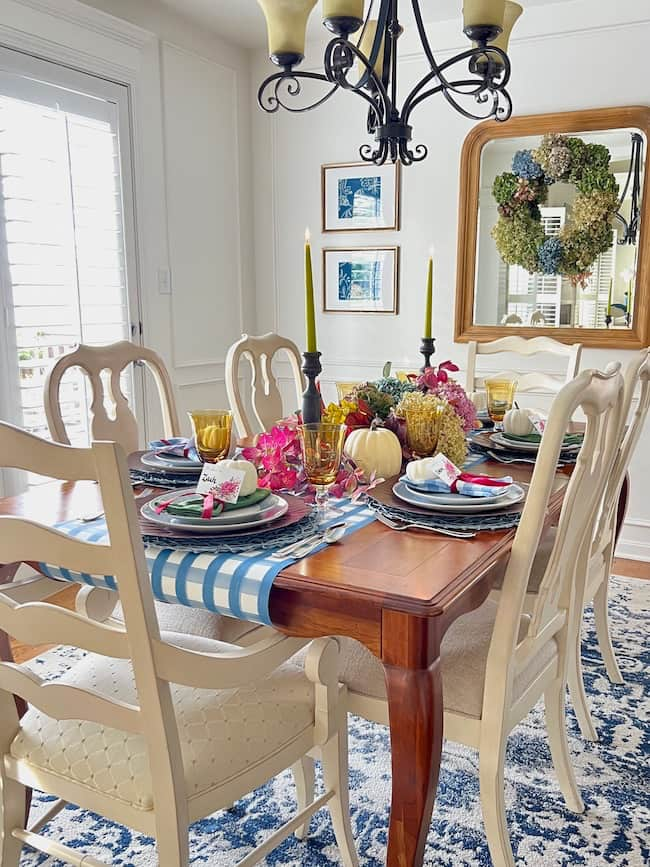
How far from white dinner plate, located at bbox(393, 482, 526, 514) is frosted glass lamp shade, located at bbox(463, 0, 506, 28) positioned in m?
1.08

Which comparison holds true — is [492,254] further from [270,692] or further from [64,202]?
[270,692]

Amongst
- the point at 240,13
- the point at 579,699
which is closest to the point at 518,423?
the point at 579,699

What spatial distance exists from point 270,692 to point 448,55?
3378 millimetres

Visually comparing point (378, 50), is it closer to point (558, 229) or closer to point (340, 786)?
point (340, 786)

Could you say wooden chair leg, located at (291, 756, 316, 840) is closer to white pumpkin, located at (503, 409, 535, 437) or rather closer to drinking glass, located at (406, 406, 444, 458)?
drinking glass, located at (406, 406, 444, 458)

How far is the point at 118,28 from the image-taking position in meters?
3.31

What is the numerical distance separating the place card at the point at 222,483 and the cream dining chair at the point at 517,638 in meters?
0.41

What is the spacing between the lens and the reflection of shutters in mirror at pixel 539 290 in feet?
11.9

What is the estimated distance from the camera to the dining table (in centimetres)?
119

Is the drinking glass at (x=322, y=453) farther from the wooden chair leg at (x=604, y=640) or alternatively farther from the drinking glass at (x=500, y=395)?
the wooden chair leg at (x=604, y=640)

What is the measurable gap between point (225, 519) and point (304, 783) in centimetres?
68

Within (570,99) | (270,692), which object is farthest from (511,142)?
(270,692)

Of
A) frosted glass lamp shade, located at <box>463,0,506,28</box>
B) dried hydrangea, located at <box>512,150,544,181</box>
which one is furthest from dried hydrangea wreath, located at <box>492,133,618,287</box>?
frosted glass lamp shade, located at <box>463,0,506,28</box>

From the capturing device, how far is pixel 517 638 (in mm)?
1446
